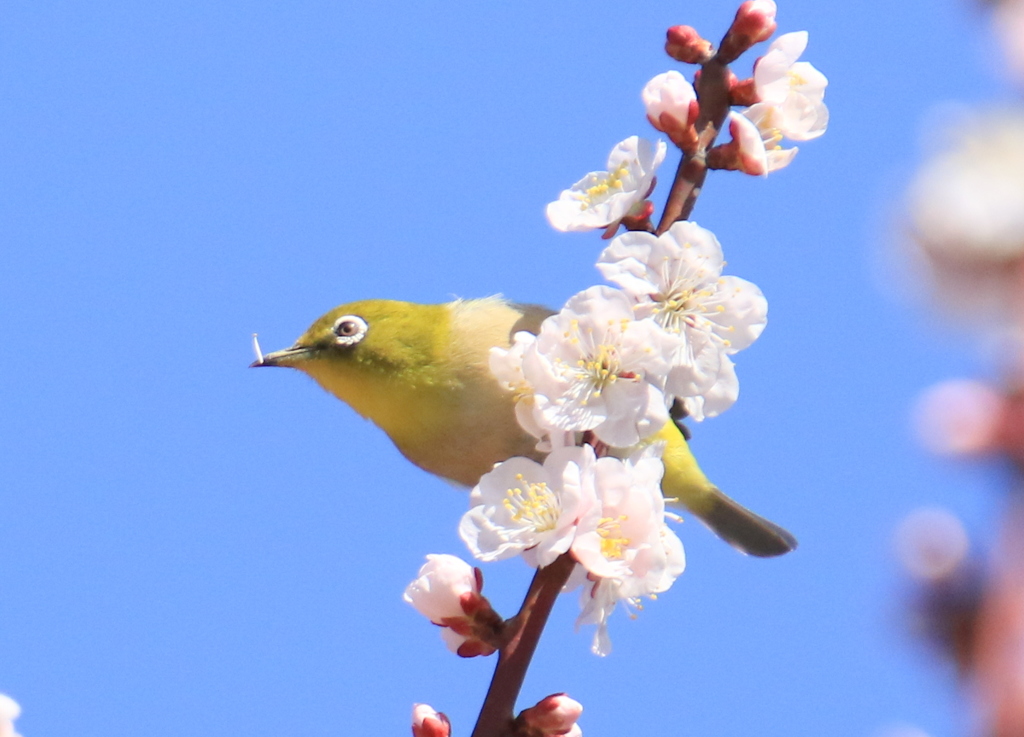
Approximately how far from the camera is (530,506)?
10.7ft

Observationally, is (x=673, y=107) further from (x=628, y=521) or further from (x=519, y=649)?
(x=519, y=649)

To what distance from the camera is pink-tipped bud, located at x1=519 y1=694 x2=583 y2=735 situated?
2951 mm

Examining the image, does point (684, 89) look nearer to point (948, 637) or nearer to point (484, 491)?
point (484, 491)

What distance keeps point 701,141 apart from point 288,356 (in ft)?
11.5

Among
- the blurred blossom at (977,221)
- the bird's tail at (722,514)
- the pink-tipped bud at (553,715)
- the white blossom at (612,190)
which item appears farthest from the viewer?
the bird's tail at (722,514)

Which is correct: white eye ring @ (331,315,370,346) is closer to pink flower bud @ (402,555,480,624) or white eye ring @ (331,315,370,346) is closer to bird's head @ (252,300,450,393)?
bird's head @ (252,300,450,393)

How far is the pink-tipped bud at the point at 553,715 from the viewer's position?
2.95m

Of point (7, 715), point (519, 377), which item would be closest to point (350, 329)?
point (519, 377)

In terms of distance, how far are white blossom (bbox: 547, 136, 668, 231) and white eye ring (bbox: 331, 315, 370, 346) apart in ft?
8.85

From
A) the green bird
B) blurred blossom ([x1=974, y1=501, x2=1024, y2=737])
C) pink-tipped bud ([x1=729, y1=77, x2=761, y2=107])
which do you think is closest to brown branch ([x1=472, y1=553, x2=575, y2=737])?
pink-tipped bud ([x1=729, y1=77, x2=761, y2=107])

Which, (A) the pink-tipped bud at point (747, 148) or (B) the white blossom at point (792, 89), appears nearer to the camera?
(A) the pink-tipped bud at point (747, 148)

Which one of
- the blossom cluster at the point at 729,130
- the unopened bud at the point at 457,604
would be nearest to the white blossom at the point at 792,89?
the blossom cluster at the point at 729,130

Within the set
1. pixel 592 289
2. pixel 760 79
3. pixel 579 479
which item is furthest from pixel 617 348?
pixel 760 79

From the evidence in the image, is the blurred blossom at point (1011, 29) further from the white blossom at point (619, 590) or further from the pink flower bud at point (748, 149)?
the pink flower bud at point (748, 149)
